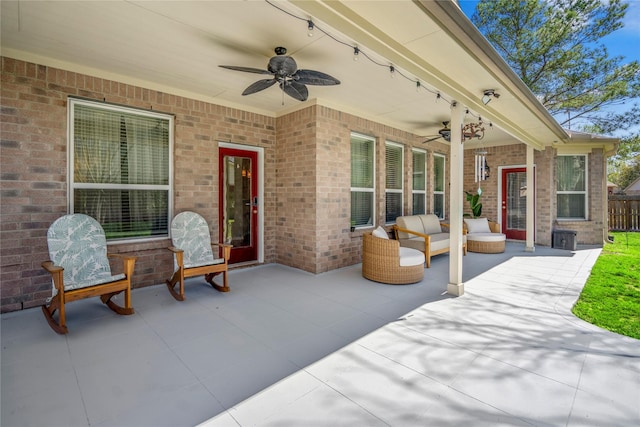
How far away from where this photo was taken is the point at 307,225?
530 cm

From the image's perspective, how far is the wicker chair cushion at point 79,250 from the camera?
334 centimetres

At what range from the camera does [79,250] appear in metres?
3.51

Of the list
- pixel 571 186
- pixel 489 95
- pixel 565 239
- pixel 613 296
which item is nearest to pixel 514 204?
pixel 571 186

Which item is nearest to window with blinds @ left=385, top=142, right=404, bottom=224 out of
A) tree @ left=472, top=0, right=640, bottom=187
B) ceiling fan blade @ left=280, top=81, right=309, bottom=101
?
ceiling fan blade @ left=280, top=81, right=309, bottom=101

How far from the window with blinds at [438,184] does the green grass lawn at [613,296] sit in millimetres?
3586

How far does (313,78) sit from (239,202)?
120 inches

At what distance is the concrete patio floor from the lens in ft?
6.01

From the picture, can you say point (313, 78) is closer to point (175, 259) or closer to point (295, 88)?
point (295, 88)

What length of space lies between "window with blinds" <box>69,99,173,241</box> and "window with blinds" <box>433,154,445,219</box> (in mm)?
6767

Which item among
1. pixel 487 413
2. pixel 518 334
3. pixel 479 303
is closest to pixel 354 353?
pixel 487 413

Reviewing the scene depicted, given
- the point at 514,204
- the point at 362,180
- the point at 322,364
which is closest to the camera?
the point at 322,364

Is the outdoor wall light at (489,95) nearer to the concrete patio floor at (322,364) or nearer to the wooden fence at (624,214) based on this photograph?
the concrete patio floor at (322,364)

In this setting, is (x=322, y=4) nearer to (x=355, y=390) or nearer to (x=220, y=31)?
(x=220, y=31)

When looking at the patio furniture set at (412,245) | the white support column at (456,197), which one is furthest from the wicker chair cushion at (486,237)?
the white support column at (456,197)
